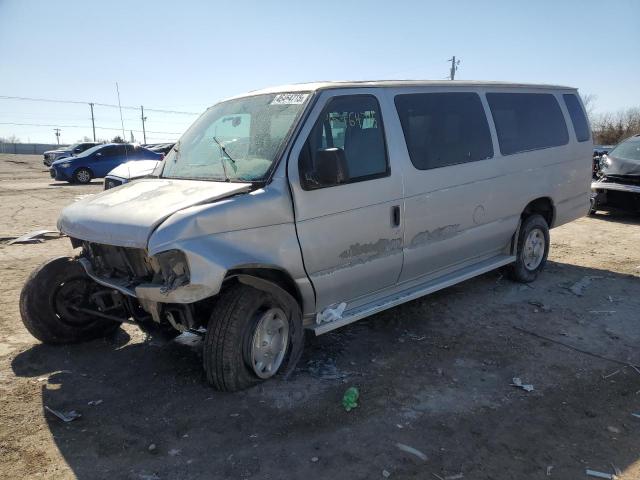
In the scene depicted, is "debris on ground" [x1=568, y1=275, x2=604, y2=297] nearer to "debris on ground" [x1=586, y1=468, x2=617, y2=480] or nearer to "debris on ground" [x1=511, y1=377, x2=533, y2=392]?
"debris on ground" [x1=511, y1=377, x2=533, y2=392]

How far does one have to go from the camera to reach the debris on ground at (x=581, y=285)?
5.91 metres

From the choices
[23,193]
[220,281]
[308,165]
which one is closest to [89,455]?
[220,281]

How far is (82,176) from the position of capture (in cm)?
2061

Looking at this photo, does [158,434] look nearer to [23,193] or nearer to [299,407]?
[299,407]

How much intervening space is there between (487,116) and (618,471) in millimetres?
3564

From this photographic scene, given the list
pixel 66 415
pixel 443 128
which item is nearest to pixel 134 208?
pixel 66 415

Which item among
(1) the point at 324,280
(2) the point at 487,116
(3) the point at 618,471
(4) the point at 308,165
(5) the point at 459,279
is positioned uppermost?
(2) the point at 487,116

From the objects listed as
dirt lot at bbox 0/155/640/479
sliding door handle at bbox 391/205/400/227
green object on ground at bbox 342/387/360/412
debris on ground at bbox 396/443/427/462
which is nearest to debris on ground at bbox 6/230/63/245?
dirt lot at bbox 0/155/640/479

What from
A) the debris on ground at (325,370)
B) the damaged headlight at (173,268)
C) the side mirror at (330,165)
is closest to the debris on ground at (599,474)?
the debris on ground at (325,370)

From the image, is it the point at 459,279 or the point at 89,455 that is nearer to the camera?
the point at 89,455

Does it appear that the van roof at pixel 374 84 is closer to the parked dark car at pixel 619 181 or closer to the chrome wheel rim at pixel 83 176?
the parked dark car at pixel 619 181

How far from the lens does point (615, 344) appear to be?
179 inches

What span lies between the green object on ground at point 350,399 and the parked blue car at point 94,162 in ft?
58.1

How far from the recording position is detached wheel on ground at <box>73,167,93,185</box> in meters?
20.4
